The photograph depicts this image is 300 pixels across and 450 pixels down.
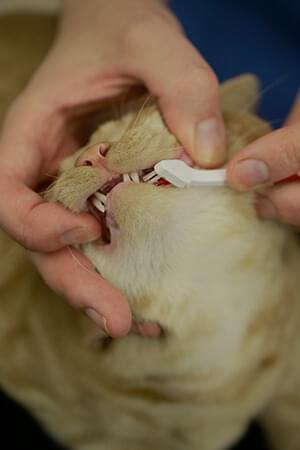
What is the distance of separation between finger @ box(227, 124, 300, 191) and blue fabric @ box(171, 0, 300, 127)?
1.12ft

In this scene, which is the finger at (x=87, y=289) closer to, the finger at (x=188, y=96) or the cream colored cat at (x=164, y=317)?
the cream colored cat at (x=164, y=317)

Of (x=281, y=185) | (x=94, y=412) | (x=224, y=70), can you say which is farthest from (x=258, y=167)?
(x=94, y=412)

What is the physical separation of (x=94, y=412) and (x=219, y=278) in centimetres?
36

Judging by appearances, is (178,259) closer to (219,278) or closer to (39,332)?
(219,278)

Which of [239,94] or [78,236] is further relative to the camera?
[239,94]

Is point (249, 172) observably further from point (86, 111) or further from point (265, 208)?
point (86, 111)

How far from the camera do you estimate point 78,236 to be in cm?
63

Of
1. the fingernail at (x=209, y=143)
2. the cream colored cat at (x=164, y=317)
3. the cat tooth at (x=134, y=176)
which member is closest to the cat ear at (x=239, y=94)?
the cream colored cat at (x=164, y=317)

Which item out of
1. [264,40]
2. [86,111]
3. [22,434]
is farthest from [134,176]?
[22,434]

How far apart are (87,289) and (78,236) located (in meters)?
0.06

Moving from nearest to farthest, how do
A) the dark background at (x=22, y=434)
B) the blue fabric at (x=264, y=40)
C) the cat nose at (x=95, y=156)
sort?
1. the cat nose at (x=95, y=156)
2. the blue fabric at (x=264, y=40)
3. the dark background at (x=22, y=434)

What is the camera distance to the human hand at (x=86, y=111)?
0.64 metres

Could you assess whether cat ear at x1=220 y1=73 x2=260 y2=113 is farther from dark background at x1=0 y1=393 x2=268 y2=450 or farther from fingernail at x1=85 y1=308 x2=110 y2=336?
dark background at x1=0 y1=393 x2=268 y2=450

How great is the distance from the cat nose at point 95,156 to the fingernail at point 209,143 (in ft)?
0.36
